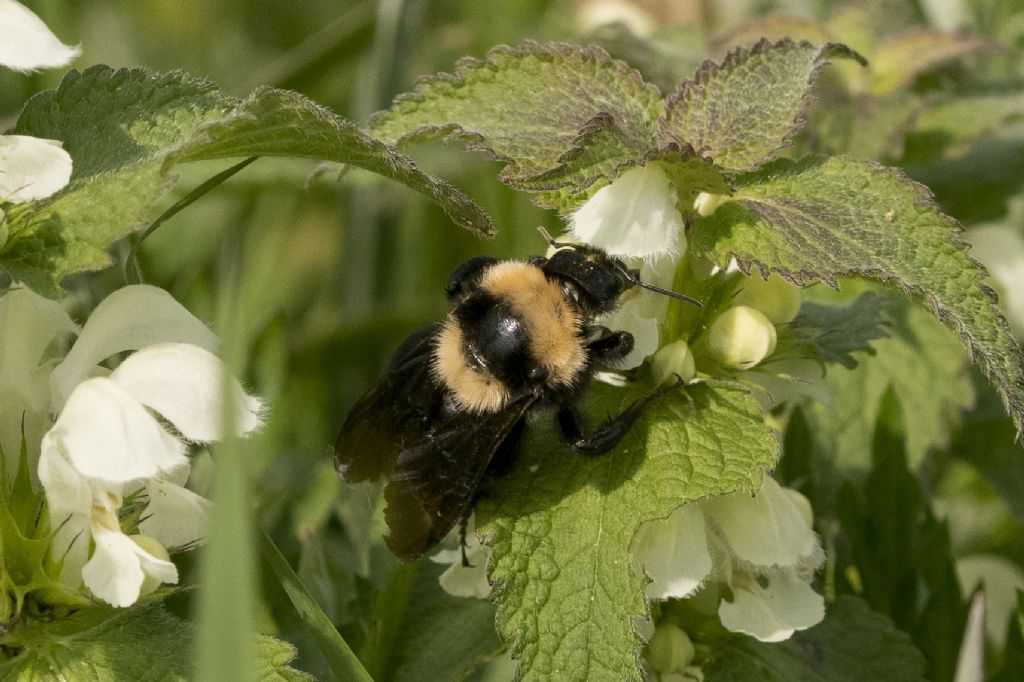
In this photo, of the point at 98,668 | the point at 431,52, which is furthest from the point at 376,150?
the point at 431,52

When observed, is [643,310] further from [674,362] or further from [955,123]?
[955,123]

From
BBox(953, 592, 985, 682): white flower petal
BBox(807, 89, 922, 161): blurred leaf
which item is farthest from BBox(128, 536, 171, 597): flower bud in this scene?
BBox(807, 89, 922, 161): blurred leaf

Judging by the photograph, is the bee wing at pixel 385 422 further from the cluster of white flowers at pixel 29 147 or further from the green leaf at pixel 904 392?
the green leaf at pixel 904 392

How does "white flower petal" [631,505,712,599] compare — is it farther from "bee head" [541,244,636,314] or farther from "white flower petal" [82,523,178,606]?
"white flower petal" [82,523,178,606]

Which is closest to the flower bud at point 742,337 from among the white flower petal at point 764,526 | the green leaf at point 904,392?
the white flower petal at point 764,526

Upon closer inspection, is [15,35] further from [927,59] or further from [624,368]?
[927,59]

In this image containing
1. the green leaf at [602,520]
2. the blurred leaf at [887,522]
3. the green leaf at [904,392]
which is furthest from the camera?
the green leaf at [904,392]

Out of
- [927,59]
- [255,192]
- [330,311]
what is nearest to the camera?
[927,59]
